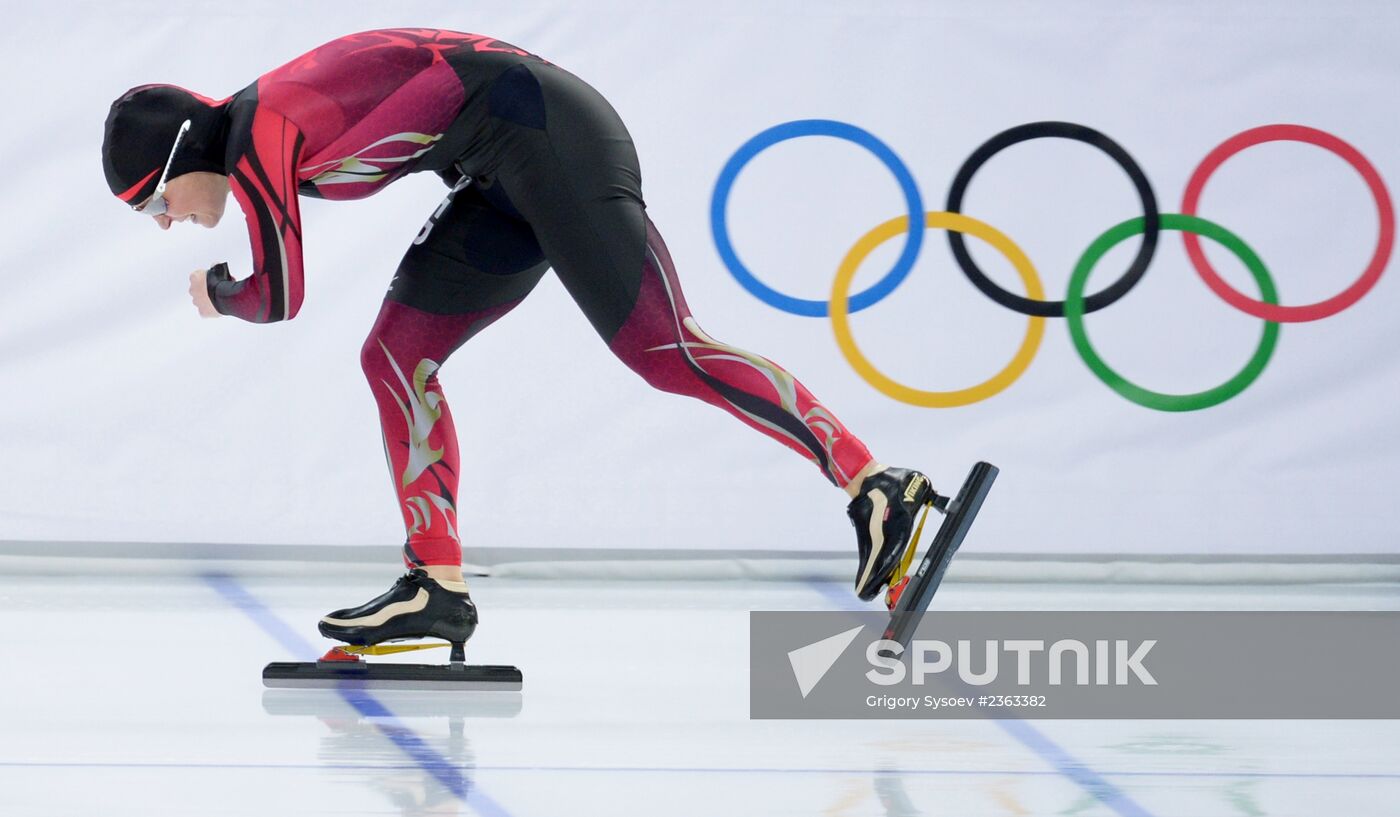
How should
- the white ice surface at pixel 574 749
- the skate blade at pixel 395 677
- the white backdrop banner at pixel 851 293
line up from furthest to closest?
the white backdrop banner at pixel 851 293
the skate blade at pixel 395 677
the white ice surface at pixel 574 749

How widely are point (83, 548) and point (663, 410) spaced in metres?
1.38

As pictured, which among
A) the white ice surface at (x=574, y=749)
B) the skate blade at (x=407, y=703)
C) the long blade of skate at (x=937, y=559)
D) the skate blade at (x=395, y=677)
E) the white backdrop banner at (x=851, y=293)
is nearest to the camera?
the white ice surface at (x=574, y=749)

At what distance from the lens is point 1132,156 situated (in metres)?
3.90

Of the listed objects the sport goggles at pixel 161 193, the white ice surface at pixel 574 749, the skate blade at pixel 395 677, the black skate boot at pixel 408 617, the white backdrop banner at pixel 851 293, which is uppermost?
the white backdrop banner at pixel 851 293

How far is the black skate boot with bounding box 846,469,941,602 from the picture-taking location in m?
2.45

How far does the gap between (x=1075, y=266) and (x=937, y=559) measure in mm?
1672

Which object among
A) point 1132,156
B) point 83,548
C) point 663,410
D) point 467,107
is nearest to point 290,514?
point 83,548

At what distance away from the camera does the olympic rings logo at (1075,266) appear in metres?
3.87

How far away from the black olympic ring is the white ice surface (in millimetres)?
1183

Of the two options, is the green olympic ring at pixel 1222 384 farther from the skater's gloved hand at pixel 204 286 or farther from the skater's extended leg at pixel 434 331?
the skater's gloved hand at pixel 204 286

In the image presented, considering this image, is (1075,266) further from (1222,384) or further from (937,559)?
(937,559)

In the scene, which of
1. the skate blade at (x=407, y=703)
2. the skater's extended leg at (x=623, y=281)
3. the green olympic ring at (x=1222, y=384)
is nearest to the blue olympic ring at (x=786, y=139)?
the green olympic ring at (x=1222, y=384)

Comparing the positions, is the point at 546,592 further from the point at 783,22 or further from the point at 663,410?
the point at 783,22

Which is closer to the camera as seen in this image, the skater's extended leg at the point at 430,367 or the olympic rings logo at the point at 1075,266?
the skater's extended leg at the point at 430,367
